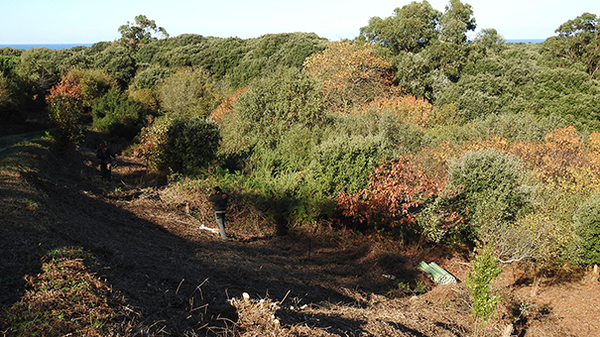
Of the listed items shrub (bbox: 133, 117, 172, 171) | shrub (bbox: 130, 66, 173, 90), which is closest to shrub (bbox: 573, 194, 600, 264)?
shrub (bbox: 133, 117, 172, 171)

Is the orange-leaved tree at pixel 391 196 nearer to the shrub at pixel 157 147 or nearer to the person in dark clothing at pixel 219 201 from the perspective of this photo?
the person in dark clothing at pixel 219 201

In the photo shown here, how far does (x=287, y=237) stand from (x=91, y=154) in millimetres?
14330

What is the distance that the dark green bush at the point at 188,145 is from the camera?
13.8 meters

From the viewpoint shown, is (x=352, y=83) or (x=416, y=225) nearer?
(x=416, y=225)

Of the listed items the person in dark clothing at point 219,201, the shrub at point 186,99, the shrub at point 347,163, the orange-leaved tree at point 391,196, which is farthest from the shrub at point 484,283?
the shrub at point 186,99

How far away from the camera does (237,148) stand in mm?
17469

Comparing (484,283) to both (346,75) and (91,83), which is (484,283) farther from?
(91,83)

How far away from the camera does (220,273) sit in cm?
702

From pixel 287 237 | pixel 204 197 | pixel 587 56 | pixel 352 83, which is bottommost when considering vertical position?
pixel 287 237

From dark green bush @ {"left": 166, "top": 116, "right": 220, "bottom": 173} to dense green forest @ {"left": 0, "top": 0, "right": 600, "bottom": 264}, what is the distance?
0.16 feet

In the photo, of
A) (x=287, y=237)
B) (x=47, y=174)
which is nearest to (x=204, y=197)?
(x=287, y=237)

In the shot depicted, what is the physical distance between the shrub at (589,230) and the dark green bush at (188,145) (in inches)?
460

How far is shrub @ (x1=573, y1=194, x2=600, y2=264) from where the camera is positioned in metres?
10.3

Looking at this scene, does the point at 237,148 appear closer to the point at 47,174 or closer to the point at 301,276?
the point at 47,174
